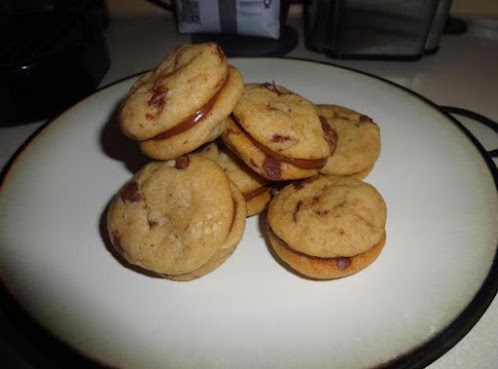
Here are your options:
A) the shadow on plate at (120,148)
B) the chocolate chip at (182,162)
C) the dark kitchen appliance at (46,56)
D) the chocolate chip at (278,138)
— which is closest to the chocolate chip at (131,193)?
the chocolate chip at (182,162)

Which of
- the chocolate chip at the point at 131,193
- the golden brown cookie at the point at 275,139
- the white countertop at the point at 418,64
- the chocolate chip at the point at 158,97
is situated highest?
the chocolate chip at the point at 158,97

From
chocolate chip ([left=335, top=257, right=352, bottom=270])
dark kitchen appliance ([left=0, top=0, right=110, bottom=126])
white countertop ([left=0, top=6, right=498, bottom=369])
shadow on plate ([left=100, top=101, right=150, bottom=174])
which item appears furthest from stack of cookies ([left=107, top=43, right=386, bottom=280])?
white countertop ([left=0, top=6, right=498, bottom=369])

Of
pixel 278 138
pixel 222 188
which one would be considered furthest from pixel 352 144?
pixel 222 188

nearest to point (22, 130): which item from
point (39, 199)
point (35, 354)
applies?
point (39, 199)

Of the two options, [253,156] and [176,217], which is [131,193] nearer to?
[176,217]

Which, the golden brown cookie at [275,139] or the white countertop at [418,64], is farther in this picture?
the white countertop at [418,64]

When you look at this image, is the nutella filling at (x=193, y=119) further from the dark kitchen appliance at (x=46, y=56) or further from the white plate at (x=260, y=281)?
the dark kitchen appliance at (x=46, y=56)
